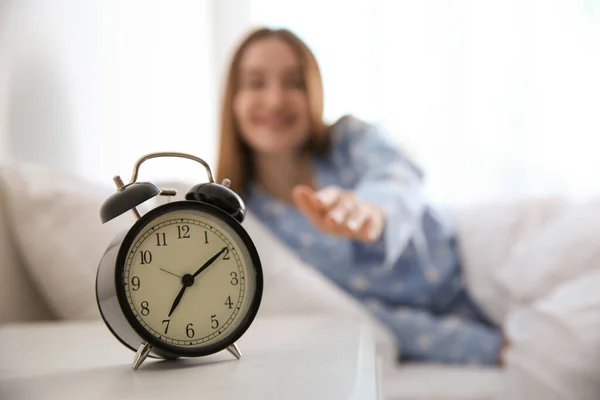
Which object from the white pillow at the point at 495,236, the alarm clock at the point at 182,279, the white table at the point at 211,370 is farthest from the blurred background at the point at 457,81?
the alarm clock at the point at 182,279

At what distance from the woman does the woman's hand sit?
341 millimetres

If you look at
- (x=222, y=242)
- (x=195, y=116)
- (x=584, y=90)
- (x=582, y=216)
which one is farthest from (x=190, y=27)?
(x=222, y=242)

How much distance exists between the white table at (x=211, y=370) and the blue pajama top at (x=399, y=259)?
727 millimetres

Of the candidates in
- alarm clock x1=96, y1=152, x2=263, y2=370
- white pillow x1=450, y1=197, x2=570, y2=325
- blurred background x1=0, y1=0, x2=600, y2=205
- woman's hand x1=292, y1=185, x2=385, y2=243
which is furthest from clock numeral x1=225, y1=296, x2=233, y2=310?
blurred background x1=0, y1=0, x2=600, y2=205

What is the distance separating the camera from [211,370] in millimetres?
563

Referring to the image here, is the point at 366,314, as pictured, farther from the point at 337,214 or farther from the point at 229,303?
the point at 229,303

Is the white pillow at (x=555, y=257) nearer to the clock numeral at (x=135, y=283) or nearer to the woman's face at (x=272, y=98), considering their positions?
the woman's face at (x=272, y=98)

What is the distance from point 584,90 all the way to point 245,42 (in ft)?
4.61

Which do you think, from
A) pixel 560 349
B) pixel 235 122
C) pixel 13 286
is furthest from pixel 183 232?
pixel 235 122

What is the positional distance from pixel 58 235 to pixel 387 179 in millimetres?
769

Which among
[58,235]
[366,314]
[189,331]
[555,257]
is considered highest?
[189,331]

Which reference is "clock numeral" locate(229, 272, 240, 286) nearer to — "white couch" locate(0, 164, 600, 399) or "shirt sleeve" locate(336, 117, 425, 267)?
"white couch" locate(0, 164, 600, 399)

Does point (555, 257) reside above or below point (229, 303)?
below

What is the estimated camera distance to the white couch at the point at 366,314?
109 cm
